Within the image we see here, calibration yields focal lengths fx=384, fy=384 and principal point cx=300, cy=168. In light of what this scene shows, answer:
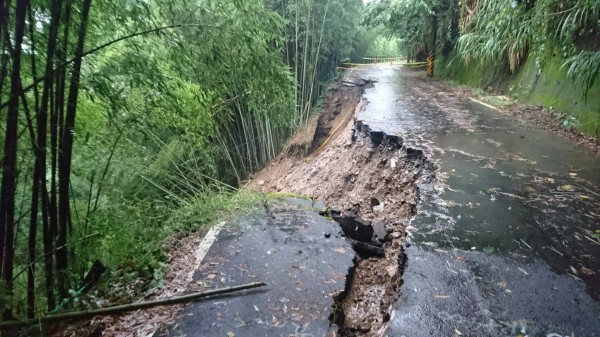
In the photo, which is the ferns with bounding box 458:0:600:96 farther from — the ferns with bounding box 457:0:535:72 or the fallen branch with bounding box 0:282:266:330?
the fallen branch with bounding box 0:282:266:330

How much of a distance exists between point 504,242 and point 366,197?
7.36 feet

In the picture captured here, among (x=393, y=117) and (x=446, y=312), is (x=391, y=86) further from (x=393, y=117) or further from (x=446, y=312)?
(x=446, y=312)

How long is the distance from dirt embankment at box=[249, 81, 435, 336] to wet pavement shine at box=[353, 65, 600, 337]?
19 centimetres

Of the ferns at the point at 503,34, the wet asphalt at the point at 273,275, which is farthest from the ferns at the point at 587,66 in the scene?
the wet asphalt at the point at 273,275

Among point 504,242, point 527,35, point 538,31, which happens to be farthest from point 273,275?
point 527,35

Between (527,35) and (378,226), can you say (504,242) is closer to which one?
(378,226)

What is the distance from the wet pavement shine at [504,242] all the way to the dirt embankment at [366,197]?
0.19m

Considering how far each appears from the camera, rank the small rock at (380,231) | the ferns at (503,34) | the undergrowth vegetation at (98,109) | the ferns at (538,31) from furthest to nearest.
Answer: the ferns at (503,34) < the ferns at (538,31) < the small rock at (380,231) < the undergrowth vegetation at (98,109)

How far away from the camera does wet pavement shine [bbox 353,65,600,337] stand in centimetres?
206

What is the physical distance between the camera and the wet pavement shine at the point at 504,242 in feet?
6.75

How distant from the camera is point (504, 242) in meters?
2.76

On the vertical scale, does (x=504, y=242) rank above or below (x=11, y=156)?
below

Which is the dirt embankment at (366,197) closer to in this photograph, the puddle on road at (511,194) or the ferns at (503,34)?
the puddle on road at (511,194)

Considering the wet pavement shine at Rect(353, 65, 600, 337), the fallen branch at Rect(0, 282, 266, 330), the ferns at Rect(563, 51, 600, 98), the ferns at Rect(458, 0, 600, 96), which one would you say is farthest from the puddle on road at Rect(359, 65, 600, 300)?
the fallen branch at Rect(0, 282, 266, 330)
